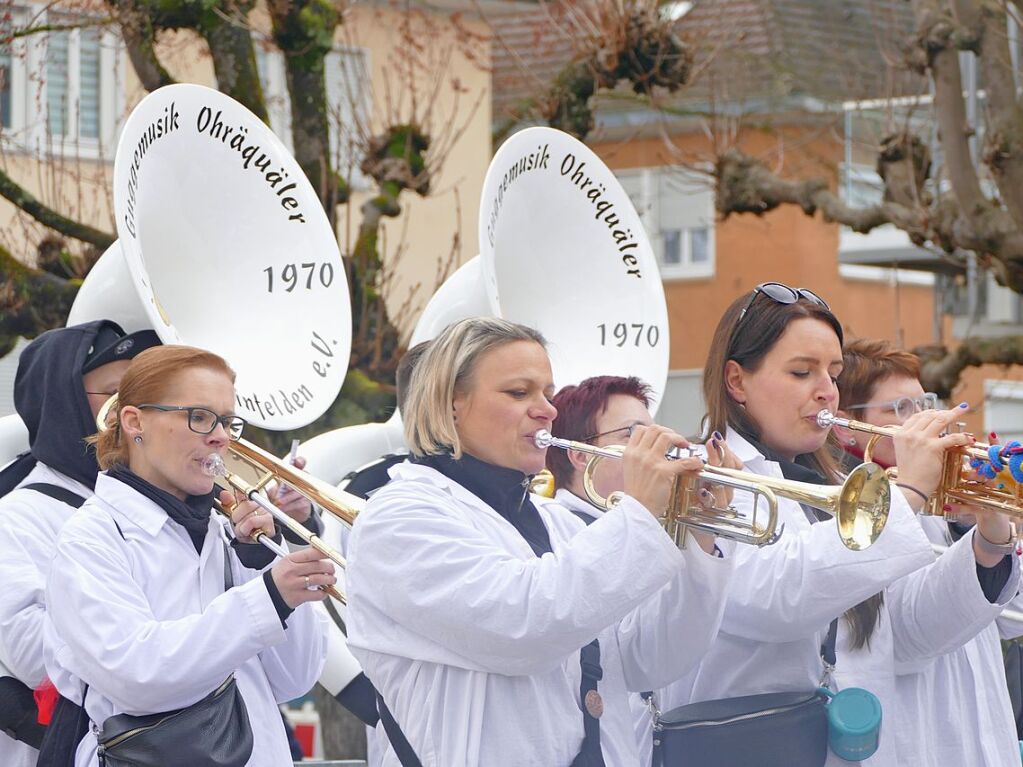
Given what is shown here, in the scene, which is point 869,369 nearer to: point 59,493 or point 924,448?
point 924,448

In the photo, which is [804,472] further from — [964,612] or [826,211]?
[826,211]

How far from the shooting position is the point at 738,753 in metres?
3.72

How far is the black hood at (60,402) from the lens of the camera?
441 centimetres

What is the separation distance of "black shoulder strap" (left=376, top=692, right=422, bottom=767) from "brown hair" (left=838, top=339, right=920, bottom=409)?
6.41 ft

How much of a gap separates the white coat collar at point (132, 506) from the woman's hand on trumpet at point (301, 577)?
30 centimetres

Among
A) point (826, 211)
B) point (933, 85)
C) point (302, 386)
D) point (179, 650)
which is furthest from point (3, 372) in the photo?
point (179, 650)

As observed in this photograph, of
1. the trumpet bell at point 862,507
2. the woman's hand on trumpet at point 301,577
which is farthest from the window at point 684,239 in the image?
the trumpet bell at point 862,507

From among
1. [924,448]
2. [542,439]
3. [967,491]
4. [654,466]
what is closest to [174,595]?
[542,439]

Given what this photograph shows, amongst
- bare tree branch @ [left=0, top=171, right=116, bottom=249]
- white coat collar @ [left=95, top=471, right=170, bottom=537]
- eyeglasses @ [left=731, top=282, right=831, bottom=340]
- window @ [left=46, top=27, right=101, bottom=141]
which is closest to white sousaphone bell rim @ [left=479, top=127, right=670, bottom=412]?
eyeglasses @ [left=731, top=282, right=831, bottom=340]

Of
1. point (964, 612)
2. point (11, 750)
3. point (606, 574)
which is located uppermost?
point (606, 574)

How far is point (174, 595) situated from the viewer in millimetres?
3854

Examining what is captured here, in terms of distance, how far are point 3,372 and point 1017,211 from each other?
7.81 metres

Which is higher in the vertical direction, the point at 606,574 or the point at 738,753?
the point at 606,574

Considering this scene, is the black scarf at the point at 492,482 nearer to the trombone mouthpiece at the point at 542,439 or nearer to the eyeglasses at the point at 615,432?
the trombone mouthpiece at the point at 542,439
